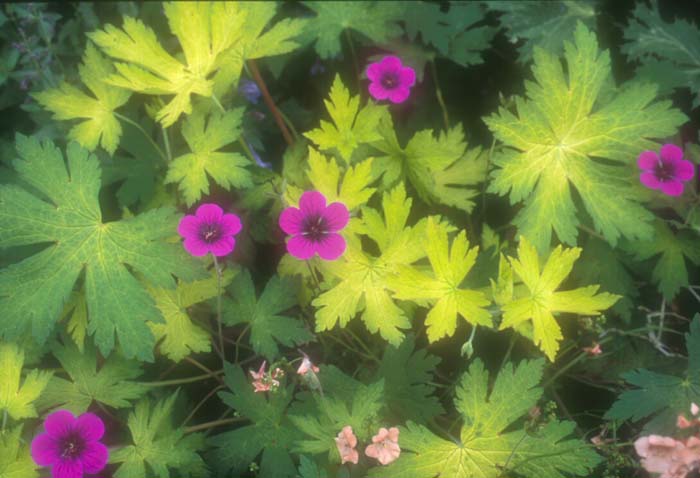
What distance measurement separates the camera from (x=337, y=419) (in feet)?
4.32

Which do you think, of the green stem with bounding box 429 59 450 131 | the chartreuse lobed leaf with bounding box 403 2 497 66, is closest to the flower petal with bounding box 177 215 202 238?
the green stem with bounding box 429 59 450 131

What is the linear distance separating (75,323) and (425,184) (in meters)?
0.95

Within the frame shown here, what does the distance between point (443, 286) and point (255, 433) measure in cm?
55

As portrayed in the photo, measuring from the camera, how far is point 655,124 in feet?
5.01

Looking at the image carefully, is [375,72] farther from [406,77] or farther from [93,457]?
[93,457]

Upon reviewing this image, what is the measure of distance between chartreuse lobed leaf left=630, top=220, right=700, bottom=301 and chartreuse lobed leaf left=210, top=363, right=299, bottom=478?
99 cm

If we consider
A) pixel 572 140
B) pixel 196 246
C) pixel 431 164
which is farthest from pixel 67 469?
pixel 572 140

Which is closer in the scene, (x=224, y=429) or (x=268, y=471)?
(x=268, y=471)

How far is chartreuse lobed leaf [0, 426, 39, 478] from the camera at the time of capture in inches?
54.8

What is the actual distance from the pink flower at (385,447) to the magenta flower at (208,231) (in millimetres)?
527

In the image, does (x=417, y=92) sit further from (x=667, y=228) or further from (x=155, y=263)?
(x=155, y=263)

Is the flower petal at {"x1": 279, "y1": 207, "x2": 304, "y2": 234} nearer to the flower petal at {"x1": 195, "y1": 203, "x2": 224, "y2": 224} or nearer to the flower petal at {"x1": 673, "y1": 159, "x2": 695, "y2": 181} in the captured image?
the flower petal at {"x1": 195, "y1": 203, "x2": 224, "y2": 224}

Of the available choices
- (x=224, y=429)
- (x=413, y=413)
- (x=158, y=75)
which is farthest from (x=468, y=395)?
(x=158, y=75)

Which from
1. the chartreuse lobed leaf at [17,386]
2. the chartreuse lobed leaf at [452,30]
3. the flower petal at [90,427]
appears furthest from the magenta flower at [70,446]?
the chartreuse lobed leaf at [452,30]
